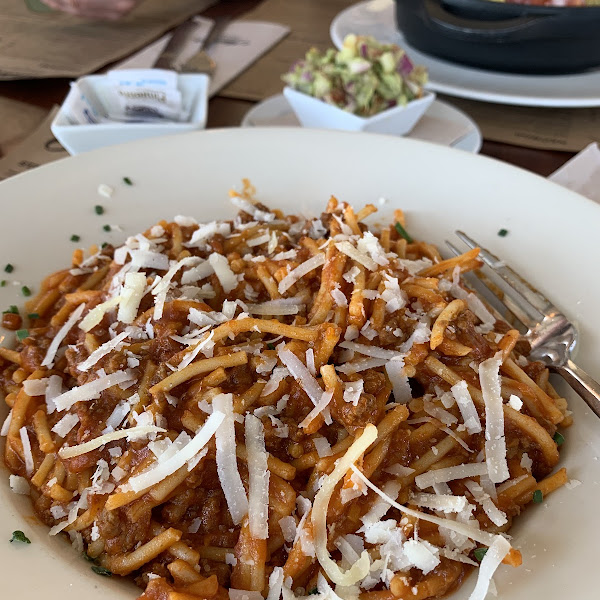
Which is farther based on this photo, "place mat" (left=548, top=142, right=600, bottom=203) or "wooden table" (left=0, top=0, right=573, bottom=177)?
"wooden table" (left=0, top=0, right=573, bottom=177)

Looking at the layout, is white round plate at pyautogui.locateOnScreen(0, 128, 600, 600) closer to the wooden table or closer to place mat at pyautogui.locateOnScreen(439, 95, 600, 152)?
the wooden table

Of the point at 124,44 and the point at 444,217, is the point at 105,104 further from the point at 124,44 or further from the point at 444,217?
the point at 444,217

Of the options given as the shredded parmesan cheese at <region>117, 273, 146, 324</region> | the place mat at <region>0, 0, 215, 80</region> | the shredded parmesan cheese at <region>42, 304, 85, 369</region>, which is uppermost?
the shredded parmesan cheese at <region>117, 273, 146, 324</region>

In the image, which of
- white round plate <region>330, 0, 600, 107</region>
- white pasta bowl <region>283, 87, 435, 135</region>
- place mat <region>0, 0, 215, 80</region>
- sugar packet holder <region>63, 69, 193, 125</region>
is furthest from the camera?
place mat <region>0, 0, 215, 80</region>

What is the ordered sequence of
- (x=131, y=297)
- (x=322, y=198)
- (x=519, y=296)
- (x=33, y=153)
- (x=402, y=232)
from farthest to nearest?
(x=33, y=153) < (x=322, y=198) < (x=402, y=232) < (x=519, y=296) < (x=131, y=297)

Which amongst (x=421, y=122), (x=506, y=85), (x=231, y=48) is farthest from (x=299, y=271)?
(x=231, y=48)

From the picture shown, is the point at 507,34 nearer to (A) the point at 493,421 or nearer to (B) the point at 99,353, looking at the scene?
(A) the point at 493,421

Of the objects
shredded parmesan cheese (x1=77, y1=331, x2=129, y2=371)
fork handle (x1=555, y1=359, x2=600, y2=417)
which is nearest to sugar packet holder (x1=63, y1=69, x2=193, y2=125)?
shredded parmesan cheese (x1=77, y1=331, x2=129, y2=371)
